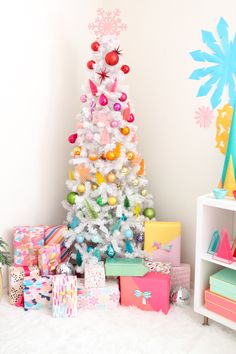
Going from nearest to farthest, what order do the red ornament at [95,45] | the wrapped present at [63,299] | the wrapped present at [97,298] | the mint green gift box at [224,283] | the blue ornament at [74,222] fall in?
the mint green gift box at [224,283], the wrapped present at [63,299], the wrapped present at [97,298], the red ornament at [95,45], the blue ornament at [74,222]

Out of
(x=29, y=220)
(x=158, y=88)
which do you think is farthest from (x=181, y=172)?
(x=29, y=220)

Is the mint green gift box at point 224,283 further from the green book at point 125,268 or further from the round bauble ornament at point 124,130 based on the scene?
the round bauble ornament at point 124,130

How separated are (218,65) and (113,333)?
1732 mm

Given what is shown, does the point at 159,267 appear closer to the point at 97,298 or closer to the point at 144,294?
the point at 144,294

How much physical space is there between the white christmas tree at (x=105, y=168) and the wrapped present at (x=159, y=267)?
0.12m

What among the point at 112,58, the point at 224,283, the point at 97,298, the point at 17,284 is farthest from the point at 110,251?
the point at 112,58

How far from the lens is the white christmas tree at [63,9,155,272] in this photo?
239 centimetres

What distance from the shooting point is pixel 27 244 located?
2.49 m

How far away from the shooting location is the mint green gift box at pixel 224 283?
1.98 meters

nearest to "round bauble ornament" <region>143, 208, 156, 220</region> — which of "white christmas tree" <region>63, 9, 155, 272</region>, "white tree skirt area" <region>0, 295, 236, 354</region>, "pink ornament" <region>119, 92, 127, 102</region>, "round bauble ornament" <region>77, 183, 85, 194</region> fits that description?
"white christmas tree" <region>63, 9, 155, 272</region>

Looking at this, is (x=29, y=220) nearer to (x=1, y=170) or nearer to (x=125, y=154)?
(x=1, y=170)

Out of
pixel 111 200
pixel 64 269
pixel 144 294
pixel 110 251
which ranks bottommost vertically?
pixel 144 294

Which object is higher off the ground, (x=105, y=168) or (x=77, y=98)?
(x=77, y=98)

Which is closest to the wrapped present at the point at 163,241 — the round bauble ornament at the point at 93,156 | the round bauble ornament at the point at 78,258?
the round bauble ornament at the point at 78,258
